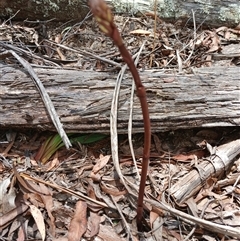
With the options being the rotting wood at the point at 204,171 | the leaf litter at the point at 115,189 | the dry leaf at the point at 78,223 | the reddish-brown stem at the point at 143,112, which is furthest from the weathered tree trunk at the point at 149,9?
the reddish-brown stem at the point at 143,112

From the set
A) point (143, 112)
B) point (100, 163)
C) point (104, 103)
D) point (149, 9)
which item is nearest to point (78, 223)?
point (100, 163)

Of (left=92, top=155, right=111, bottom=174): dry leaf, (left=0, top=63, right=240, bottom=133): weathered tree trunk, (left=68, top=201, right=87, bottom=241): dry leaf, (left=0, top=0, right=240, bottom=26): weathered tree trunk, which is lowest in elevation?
(left=68, top=201, right=87, bottom=241): dry leaf

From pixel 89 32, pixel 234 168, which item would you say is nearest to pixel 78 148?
pixel 234 168

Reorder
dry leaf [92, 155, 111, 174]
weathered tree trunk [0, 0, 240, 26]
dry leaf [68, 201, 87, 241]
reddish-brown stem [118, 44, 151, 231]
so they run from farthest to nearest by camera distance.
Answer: weathered tree trunk [0, 0, 240, 26] → dry leaf [92, 155, 111, 174] → dry leaf [68, 201, 87, 241] → reddish-brown stem [118, 44, 151, 231]

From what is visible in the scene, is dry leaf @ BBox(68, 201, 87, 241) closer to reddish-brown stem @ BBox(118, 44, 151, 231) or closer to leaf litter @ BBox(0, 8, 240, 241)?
leaf litter @ BBox(0, 8, 240, 241)

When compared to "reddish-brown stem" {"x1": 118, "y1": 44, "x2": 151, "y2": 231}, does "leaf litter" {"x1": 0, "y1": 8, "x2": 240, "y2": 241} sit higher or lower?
lower

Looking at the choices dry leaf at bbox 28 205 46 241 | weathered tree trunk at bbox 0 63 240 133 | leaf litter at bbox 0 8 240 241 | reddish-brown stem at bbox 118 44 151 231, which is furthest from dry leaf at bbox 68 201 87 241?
weathered tree trunk at bbox 0 63 240 133

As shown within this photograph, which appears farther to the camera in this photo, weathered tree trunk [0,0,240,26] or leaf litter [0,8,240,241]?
weathered tree trunk [0,0,240,26]
